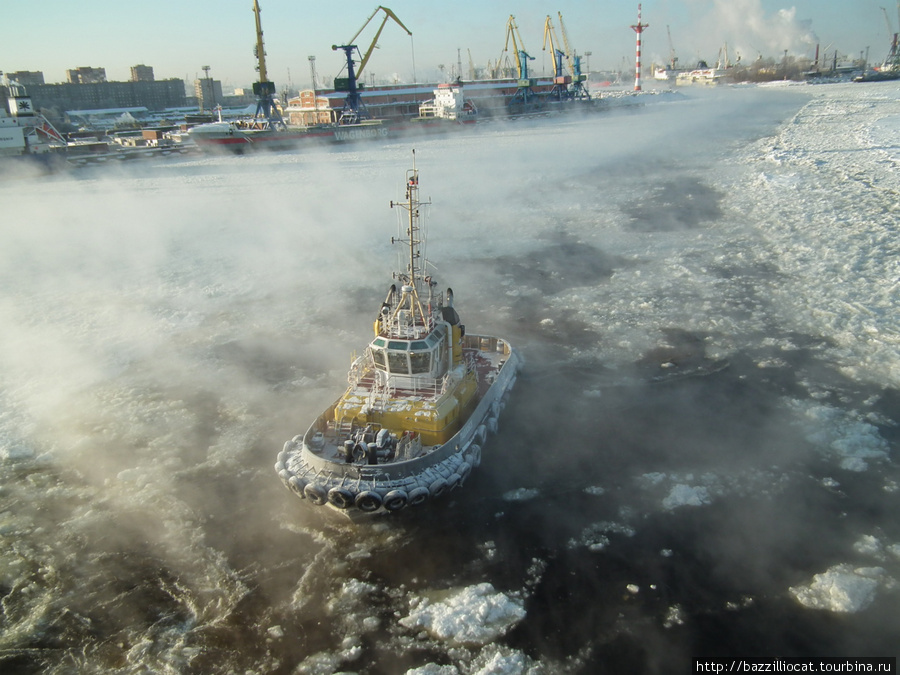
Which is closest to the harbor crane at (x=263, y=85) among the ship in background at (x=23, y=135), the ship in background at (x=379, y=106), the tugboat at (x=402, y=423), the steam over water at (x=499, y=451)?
the ship in background at (x=379, y=106)

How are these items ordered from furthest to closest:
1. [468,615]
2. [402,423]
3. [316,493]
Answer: [402,423], [316,493], [468,615]

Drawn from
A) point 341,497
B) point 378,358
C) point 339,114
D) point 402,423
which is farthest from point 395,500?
point 339,114

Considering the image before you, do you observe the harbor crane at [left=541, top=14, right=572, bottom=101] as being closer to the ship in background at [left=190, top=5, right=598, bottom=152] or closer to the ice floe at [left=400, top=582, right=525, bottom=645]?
the ship in background at [left=190, top=5, right=598, bottom=152]

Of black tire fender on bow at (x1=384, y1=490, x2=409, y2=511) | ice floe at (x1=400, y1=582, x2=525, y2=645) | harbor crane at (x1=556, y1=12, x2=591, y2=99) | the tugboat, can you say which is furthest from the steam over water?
harbor crane at (x1=556, y1=12, x2=591, y2=99)

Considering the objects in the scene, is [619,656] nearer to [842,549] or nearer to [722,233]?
[842,549]

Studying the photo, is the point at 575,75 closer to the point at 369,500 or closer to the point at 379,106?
the point at 379,106

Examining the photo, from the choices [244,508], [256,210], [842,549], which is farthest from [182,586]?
[256,210]

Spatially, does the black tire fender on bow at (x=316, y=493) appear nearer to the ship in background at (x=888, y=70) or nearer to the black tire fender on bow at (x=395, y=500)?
the black tire fender on bow at (x=395, y=500)
